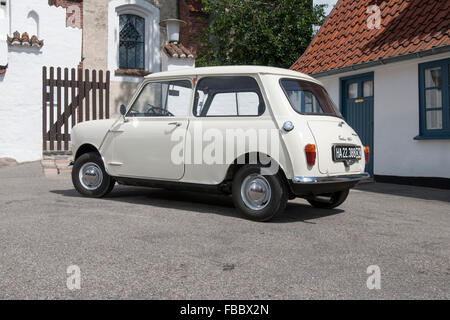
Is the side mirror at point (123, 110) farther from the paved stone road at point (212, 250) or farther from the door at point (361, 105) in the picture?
the door at point (361, 105)

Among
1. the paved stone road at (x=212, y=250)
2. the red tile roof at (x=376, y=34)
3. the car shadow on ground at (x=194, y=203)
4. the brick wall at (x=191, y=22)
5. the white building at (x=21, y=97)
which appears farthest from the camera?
the brick wall at (x=191, y=22)

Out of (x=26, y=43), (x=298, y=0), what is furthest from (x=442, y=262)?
(x=298, y=0)

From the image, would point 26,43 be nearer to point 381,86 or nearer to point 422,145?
point 381,86

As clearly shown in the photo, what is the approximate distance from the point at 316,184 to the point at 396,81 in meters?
6.51

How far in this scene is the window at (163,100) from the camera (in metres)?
6.24

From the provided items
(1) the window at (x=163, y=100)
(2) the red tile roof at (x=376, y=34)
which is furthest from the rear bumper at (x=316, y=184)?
(2) the red tile roof at (x=376, y=34)

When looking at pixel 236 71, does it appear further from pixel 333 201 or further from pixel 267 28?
pixel 267 28

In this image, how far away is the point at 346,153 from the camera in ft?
18.7

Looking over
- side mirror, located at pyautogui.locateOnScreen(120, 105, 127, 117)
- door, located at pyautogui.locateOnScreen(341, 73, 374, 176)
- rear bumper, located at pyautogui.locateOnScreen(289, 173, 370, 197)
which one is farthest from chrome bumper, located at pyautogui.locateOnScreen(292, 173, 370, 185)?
door, located at pyautogui.locateOnScreen(341, 73, 374, 176)

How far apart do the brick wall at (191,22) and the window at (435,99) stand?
1116 cm

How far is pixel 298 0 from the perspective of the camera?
1692 cm

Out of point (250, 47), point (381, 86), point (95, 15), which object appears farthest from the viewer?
point (95, 15)

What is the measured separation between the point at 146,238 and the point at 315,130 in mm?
2243

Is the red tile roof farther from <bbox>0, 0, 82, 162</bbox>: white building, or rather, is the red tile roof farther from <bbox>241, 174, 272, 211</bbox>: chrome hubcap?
<bbox>0, 0, 82, 162</bbox>: white building
